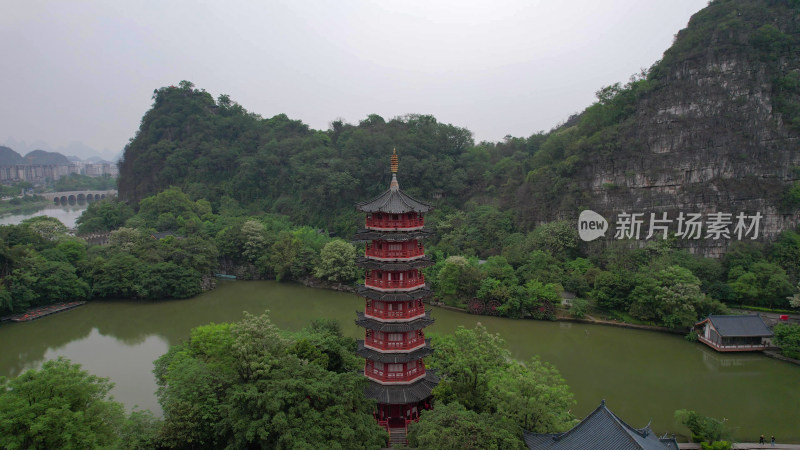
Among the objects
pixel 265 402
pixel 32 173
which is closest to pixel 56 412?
pixel 265 402

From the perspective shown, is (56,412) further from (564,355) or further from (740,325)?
(740,325)

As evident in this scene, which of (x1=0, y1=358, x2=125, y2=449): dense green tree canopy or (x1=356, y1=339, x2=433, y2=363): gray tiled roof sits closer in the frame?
(x1=0, y1=358, x2=125, y2=449): dense green tree canopy

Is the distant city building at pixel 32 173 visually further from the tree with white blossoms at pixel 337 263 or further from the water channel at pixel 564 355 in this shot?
the tree with white blossoms at pixel 337 263

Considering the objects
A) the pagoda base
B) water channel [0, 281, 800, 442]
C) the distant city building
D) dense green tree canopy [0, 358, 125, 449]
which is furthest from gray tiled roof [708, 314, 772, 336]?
the distant city building

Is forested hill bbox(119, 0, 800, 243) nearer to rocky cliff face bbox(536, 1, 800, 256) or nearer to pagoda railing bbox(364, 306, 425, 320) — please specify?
rocky cliff face bbox(536, 1, 800, 256)

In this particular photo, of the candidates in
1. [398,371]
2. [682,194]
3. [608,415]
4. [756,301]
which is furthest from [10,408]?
[682,194]

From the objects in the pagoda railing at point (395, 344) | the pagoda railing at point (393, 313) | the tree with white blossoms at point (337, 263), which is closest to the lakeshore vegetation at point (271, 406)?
the pagoda railing at point (395, 344)

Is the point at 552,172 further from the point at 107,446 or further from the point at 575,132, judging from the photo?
the point at 107,446
